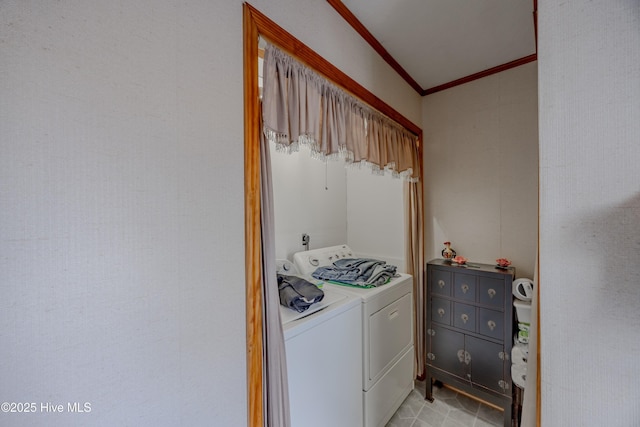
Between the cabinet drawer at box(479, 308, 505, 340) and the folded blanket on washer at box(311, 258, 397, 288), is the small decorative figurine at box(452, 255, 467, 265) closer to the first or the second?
the cabinet drawer at box(479, 308, 505, 340)

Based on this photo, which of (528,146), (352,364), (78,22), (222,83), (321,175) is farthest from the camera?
(321,175)

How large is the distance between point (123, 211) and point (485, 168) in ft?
8.45

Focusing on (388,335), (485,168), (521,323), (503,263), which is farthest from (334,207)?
(521,323)

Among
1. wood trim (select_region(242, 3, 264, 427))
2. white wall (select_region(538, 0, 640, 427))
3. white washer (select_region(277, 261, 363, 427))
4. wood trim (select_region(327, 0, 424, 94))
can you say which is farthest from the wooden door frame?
white wall (select_region(538, 0, 640, 427))

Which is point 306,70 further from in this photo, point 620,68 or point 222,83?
point 620,68

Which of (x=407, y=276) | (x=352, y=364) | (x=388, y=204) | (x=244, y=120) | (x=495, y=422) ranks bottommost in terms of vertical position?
(x=495, y=422)

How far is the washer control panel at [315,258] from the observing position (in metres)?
2.06

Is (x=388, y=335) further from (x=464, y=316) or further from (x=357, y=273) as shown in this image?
(x=464, y=316)

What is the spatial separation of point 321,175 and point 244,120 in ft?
5.14

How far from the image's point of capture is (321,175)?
8.20 feet

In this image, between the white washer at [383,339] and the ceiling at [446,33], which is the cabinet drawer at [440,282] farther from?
the ceiling at [446,33]

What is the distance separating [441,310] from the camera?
2.14 m

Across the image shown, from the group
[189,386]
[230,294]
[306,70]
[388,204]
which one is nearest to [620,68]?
[306,70]

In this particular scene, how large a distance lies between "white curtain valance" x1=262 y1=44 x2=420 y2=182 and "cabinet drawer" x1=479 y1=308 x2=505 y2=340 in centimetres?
132
